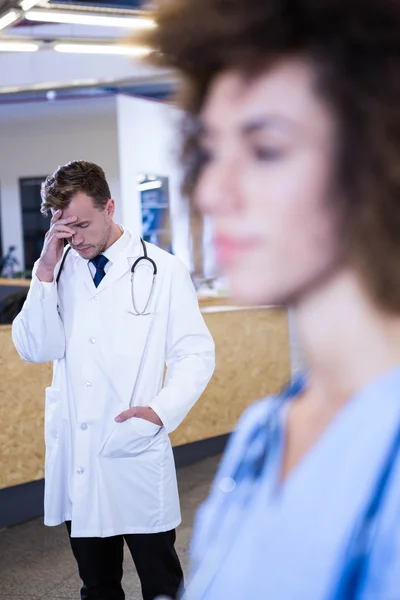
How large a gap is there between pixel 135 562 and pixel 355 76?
2.02 m

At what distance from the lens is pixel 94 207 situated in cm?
226

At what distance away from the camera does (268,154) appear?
0.47 meters

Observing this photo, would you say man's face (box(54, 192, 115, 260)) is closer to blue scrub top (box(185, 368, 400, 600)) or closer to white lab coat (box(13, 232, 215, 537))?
white lab coat (box(13, 232, 215, 537))

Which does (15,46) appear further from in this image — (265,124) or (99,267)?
(265,124)

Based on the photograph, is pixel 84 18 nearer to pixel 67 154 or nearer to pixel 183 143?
pixel 183 143

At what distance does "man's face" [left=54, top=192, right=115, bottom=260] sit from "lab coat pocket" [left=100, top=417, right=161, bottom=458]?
52 cm

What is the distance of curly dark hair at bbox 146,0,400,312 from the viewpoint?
44 cm

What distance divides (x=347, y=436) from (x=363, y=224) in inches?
5.4

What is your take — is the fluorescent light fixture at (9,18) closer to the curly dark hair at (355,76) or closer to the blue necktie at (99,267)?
the blue necktie at (99,267)

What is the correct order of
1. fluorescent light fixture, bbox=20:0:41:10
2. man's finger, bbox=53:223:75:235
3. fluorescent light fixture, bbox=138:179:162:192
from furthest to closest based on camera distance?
fluorescent light fixture, bbox=138:179:162:192 < fluorescent light fixture, bbox=20:0:41:10 < man's finger, bbox=53:223:75:235

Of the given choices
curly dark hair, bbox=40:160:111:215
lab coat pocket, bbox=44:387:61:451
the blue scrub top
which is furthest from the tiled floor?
the blue scrub top

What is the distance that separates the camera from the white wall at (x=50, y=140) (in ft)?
37.9

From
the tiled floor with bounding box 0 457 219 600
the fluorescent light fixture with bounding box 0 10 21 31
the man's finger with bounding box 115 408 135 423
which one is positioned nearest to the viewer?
the man's finger with bounding box 115 408 135 423

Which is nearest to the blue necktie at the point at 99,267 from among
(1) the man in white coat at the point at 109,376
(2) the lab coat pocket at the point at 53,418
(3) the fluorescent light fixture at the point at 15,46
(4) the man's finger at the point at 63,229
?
(1) the man in white coat at the point at 109,376
